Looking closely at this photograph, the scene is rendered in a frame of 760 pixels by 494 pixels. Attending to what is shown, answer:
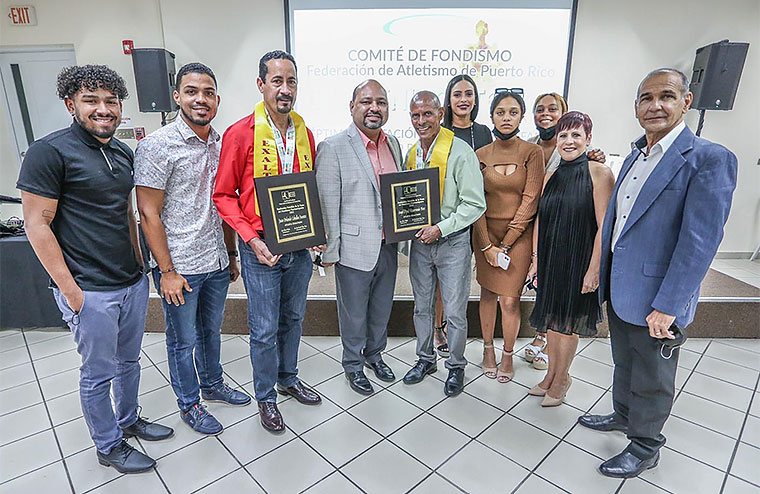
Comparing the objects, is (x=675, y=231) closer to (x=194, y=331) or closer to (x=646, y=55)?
(x=194, y=331)

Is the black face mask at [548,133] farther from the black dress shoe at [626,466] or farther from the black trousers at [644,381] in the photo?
the black dress shoe at [626,466]

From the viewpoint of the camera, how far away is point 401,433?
2.21 metres

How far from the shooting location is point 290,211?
2.00 meters

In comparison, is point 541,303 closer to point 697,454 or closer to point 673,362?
point 673,362

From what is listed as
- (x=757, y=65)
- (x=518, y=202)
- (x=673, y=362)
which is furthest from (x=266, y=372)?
(x=757, y=65)

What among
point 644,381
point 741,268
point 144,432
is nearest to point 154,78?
point 144,432

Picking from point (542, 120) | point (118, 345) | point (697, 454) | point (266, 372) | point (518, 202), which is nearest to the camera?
point (118, 345)

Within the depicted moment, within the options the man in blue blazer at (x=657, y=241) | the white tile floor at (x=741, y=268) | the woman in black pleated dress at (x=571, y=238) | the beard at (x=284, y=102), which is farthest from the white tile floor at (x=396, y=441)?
the white tile floor at (x=741, y=268)

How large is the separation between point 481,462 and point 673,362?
954mm

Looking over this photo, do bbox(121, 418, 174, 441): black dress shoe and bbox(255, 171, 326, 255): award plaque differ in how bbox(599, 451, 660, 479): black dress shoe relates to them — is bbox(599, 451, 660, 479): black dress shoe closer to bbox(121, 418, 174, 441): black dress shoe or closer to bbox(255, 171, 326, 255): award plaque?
bbox(255, 171, 326, 255): award plaque

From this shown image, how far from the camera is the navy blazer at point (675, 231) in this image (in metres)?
1.55

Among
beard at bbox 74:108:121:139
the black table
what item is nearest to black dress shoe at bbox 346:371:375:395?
beard at bbox 74:108:121:139

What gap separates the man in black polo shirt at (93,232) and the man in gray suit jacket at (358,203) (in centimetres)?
91

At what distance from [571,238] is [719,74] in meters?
3.53
